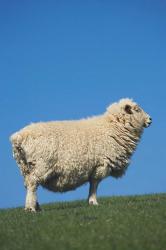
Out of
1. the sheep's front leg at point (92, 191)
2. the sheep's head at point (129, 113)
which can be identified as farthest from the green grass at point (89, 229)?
the sheep's head at point (129, 113)

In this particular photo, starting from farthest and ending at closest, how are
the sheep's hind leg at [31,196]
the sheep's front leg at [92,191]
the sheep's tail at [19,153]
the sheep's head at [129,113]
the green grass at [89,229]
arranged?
the sheep's head at [129,113], the sheep's front leg at [92,191], the sheep's tail at [19,153], the sheep's hind leg at [31,196], the green grass at [89,229]

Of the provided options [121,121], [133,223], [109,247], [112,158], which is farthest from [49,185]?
[109,247]

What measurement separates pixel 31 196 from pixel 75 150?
188cm

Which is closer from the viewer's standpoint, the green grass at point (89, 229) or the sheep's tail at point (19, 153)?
the green grass at point (89, 229)

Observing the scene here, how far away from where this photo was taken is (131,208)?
14.6 meters

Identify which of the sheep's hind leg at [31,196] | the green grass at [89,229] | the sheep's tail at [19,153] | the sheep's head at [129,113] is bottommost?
the green grass at [89,229]

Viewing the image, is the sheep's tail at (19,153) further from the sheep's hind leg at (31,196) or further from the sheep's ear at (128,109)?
the sheep's ear at (128,109)

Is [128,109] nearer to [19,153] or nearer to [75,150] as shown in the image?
[75,150]

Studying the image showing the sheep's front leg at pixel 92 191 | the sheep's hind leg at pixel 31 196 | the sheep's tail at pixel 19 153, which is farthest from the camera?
the sheep's front leg at pixel 92 191

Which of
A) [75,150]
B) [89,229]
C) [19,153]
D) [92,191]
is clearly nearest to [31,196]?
[19,153]

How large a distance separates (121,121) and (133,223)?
6652mm

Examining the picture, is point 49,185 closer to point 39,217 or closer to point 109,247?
point 39,217

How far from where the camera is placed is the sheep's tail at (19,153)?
53.9ft

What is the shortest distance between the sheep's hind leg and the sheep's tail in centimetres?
Result: 66
